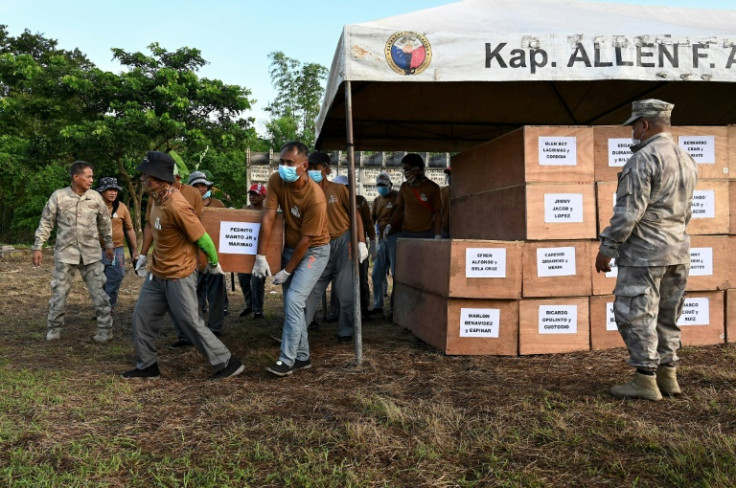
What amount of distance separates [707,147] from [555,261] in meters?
1.82

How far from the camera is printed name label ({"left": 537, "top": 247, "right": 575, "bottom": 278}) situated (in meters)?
4.97

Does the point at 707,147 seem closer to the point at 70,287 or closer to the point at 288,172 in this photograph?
the point at 288,172

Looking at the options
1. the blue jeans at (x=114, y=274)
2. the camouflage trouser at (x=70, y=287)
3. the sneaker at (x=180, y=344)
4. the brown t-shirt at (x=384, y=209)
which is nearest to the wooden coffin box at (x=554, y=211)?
the brown t-shirt at (x=384, y=209)

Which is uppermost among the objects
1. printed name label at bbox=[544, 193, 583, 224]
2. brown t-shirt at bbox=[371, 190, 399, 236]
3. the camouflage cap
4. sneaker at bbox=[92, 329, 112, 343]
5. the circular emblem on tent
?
the circular emblem on tent

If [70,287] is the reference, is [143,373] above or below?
below

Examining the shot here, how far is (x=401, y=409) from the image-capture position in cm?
359

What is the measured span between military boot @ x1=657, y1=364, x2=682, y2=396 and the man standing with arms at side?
2.72 m

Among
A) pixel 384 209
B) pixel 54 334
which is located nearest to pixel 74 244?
Answer: pixel 54 334

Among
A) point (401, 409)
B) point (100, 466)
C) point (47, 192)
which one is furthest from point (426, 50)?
point (47, 192)

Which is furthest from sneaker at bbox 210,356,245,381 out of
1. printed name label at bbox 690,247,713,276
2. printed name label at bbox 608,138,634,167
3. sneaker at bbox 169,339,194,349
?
printed name label at bbox 690,247,713,276

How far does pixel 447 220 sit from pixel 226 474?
590 centimetres

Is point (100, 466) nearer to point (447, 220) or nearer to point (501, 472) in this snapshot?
point (501, 472)

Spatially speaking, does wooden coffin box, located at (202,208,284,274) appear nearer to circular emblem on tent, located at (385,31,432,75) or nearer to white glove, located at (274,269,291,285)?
white glove, located at (274,269,291,285)

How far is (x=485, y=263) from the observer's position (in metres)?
4.93
